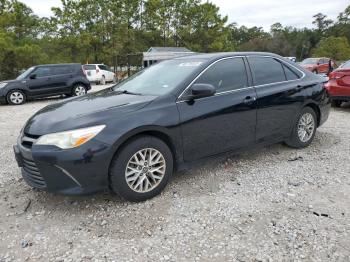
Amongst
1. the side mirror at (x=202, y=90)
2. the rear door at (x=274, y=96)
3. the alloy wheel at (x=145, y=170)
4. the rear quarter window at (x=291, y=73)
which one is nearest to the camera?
the alloy wheel at (x=145, y=170)

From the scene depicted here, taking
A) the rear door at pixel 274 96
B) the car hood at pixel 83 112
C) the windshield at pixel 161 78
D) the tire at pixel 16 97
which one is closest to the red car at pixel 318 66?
the tire at pixel 16 97

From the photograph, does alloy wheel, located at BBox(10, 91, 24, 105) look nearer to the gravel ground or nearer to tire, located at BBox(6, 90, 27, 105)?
tire, located at BBox(6, 90, 27, 105)

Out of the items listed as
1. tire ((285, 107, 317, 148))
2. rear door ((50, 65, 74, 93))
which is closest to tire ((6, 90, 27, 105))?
rear door ((50, 65, 74, 93))

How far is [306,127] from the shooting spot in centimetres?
497

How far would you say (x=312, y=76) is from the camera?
→ 5.04m

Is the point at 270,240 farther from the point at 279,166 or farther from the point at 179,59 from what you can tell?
the point at 179,59

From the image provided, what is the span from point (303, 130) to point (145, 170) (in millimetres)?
2879

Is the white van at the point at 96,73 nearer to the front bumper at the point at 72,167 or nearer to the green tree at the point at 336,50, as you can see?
the front bumper at the point at 72,167

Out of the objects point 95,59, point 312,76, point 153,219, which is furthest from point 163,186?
point 95,59

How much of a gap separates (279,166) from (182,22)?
31.3 meters

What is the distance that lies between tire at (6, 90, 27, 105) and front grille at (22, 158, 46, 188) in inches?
379

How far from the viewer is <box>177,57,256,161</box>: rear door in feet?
11.8

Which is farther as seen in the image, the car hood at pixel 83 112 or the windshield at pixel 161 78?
the windshield at pixel 161 78

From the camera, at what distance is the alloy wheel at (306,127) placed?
4.88 metres
